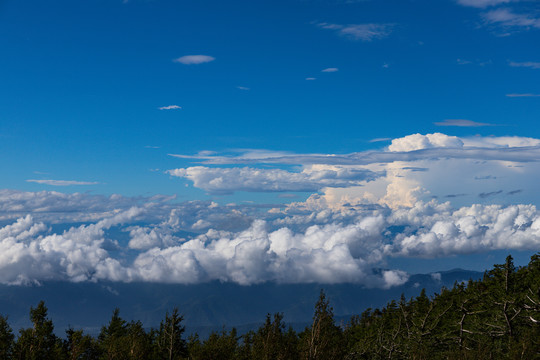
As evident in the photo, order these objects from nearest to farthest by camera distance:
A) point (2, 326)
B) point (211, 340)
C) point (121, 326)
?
1. point (211, 340)
2. point (2, 326)
3. point (121, 326)

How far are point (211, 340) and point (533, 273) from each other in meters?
52.6

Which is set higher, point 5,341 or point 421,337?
point 421,337

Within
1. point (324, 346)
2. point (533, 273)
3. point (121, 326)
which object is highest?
point (533, 273)

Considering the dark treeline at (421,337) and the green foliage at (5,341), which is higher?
the dark treeline at (421,337)

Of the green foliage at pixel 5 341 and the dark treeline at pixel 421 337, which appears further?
the green foliage at pixel 5 341

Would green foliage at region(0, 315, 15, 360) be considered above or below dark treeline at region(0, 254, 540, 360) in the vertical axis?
below

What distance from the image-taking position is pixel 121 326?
12925 centimetres

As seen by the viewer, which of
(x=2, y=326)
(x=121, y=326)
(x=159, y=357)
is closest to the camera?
(x=159, y=357)

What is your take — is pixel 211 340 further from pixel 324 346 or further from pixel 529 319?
pixel 529 319

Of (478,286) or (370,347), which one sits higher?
(478,286)

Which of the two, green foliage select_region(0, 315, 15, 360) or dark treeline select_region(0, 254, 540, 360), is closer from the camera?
dark treeline select_region(0, 254, 540, 360)

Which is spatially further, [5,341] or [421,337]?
[5,341]

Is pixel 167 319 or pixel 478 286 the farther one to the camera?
pixel 478 286

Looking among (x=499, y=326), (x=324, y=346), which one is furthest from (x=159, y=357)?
(x=499, y=326)
